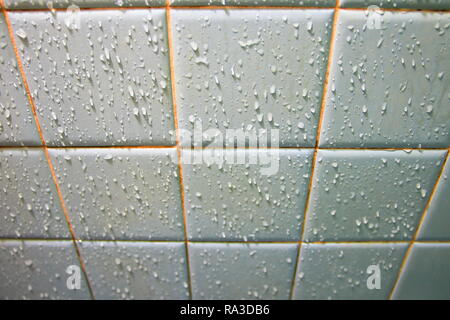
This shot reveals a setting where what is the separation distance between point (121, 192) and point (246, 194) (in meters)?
0.34

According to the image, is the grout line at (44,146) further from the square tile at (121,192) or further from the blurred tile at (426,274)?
the blurred tile at (426,274)

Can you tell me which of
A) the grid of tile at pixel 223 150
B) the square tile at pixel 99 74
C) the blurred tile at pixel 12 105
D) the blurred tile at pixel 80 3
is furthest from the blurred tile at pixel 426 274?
the blurred tile at pixel 12 105

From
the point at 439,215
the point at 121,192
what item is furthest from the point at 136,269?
the point at 439,215

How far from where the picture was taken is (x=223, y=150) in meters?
0.69

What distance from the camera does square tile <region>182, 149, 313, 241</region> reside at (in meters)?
0.69

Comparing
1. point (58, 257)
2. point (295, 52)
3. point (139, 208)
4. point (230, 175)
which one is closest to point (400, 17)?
point (295, 52)

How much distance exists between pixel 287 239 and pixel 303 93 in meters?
0.42

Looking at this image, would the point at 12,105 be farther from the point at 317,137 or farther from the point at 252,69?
the point at 317,137

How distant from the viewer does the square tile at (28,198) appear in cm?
72

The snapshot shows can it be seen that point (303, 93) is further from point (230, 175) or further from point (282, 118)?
point (230, 175)

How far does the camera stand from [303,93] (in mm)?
634

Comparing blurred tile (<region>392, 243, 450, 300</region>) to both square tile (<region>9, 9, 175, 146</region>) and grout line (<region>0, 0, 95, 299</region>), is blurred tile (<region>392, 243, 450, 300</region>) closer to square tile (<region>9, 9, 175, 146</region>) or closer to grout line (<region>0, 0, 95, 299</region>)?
square tile (<region>9, 9, 175, 146</region>)

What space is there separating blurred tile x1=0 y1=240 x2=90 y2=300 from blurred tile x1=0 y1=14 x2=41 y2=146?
329 millimetres

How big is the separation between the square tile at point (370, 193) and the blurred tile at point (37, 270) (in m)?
0.74
